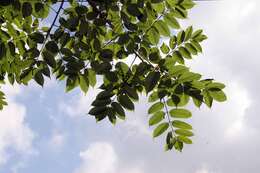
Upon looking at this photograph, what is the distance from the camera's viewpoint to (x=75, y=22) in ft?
13.4

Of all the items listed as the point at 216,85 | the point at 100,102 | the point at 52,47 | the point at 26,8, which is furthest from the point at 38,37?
the point at 216,85

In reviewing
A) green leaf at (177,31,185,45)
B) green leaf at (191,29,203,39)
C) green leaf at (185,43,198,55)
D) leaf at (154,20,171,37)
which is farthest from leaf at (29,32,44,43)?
green leaf at (191,29,203,39)

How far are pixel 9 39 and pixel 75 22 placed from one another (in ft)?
2.75

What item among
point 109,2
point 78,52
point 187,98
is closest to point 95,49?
point 78,52

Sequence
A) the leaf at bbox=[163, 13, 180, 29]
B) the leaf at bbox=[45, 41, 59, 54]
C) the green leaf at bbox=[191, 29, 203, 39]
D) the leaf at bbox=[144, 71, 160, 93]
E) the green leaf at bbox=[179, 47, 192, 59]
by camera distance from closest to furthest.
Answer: the leaf at bbox=[144, 71, 160, 93] → the leaf at bbox=[45, 41, 59, 54] → the leaf at bbox=[163, 13, 180, 29] → the green leaf at bbox=[179, 47, 192, 59] → the green leaf at bbox=[191, 29, 203, 39]

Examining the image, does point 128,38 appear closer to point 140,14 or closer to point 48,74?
point 140,14

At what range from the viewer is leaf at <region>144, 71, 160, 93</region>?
370 cm

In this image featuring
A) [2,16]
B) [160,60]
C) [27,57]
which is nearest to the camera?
[160,60]

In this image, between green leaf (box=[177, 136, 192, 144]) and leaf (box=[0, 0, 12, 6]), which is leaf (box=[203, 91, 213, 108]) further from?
leaf (box=[0, 0, 12, 6])

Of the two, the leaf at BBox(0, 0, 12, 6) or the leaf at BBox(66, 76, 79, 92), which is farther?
the leaf at BBox(66, 76, 79, 92)

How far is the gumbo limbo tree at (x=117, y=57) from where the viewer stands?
387 centimetres

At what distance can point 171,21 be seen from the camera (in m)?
4.50

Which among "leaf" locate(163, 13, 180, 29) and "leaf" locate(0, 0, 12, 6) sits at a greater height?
"leaf" locate(163, 13, 180, 29)

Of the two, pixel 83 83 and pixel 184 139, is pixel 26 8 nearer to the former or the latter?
pixel 83 83
